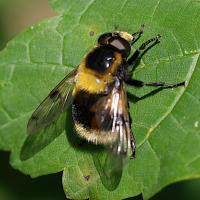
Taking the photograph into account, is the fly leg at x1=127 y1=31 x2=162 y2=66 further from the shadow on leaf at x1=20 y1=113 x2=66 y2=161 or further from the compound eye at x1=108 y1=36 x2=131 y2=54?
the shadow on leaf at x1=20 y1=113 x2=66 y2=161

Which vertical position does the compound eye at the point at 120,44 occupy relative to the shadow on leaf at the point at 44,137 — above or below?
above

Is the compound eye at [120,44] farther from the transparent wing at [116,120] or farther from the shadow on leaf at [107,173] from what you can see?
the shadow on leaf at [107,173]

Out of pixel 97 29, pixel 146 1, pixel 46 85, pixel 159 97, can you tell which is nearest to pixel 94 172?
pixel 159 97

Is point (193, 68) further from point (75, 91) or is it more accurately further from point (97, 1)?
point (97, 1)

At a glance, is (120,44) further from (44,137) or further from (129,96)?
(44,137)

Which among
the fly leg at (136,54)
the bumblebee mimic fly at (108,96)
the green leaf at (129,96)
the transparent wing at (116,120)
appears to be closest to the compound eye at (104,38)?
the bumblebee mimic fly at (108,96)

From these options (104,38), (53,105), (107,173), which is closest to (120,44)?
(104,38)
